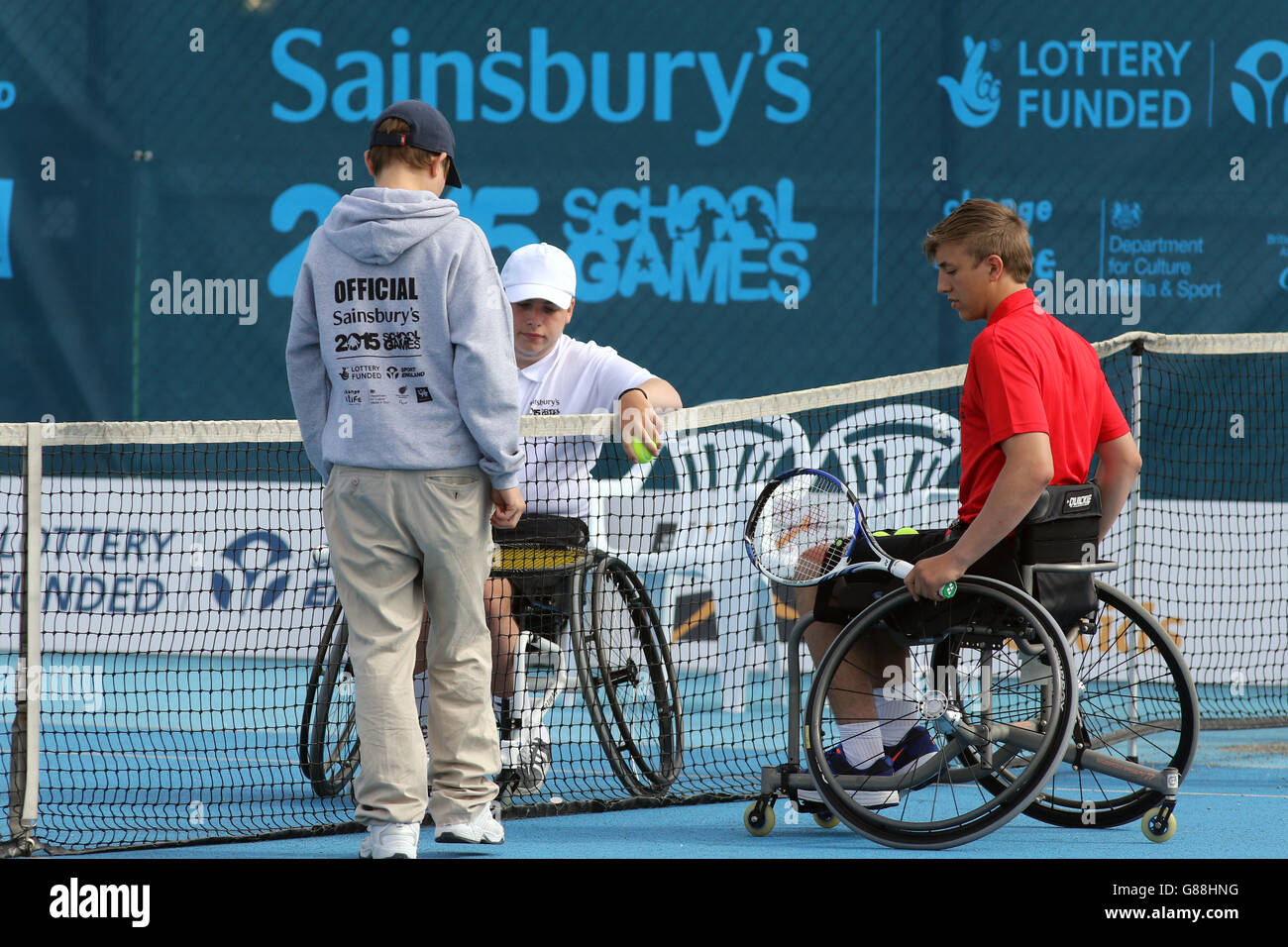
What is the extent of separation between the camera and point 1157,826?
361 centimetres

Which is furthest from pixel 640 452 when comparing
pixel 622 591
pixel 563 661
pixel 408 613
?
pixel 408 613

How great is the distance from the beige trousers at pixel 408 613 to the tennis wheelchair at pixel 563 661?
728 mm

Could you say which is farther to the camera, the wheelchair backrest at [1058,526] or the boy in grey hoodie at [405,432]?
the wheelchair backrest at [1058,526]

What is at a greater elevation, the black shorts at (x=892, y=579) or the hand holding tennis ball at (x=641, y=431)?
the hand holding tennis ball at (x=641, y=431)

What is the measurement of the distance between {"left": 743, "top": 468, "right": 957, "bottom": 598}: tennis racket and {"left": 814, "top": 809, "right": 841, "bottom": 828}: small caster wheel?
1.92 feet

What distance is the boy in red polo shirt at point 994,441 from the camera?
3256mm

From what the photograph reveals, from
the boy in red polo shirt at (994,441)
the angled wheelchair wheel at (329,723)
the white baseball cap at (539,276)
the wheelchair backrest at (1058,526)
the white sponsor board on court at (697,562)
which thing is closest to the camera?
the boy in red polo shirt at (994,441)

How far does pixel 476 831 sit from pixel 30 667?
123cm

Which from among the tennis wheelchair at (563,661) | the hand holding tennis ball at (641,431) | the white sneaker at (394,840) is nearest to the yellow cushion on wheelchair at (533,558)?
the tennis wheelchair at (563,661)

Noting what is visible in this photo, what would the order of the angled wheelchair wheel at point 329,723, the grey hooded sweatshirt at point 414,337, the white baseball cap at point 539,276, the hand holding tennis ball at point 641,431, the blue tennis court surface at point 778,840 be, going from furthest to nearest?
the white baseball cap at point 539,276, the angled wheelchair wheel at point 329,723, the hand holding tennis ball at point 641,431, the blue tennis court surface at point 778,840, the grey hooded sweatshirt at point 414,337

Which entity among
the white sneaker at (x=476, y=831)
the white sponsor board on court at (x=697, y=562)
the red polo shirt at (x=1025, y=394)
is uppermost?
the red polo shirt at (x=1025, y=394)

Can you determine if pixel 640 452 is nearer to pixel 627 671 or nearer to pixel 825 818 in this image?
pixel 627 671

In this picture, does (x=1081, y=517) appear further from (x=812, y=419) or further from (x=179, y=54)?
(x=179, y=54)

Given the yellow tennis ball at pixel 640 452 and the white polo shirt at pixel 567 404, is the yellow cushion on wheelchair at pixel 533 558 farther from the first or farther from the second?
the yellow tennis ball at pixel 640 452
